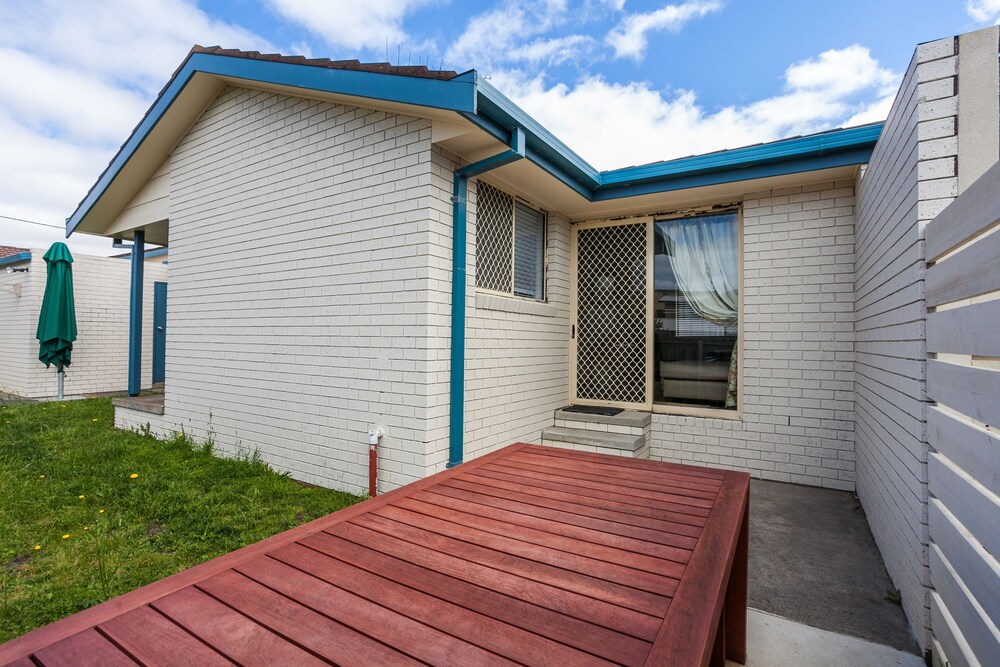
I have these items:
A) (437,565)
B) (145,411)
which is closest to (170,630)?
(437,565)

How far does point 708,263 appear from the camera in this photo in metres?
4.62

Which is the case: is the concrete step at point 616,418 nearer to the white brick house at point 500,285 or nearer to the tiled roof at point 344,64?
the white brick house at point 500,285

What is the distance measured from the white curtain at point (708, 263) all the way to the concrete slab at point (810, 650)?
293 cm

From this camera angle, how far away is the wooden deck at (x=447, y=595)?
0.94 metres

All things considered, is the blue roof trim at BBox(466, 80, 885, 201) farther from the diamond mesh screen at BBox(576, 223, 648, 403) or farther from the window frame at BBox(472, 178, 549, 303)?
the diamond mesh screen at BBox(576, 223, 648, 403)

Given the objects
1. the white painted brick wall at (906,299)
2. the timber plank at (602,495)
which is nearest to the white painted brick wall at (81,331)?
the timber plank at (602,495)

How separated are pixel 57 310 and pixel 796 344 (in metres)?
9.61

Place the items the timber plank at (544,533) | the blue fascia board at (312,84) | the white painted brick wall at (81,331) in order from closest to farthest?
the timber plank at (544,533) → the blue fascia board at (312,84) → the white painted brick wall at (81,331)

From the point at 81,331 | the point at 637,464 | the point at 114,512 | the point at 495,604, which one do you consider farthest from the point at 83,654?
the point at 81,331

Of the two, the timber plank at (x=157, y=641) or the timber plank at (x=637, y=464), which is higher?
the timber plank at (x=637, y=464)

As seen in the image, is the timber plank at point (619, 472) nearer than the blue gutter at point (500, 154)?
Yes

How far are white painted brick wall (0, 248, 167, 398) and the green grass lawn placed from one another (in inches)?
145

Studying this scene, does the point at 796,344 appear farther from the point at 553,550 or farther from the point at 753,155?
the point at 553,550

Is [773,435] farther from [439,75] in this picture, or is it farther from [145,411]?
[145,411]
